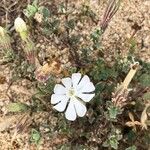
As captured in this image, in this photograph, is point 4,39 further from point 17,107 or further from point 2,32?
point 17,107

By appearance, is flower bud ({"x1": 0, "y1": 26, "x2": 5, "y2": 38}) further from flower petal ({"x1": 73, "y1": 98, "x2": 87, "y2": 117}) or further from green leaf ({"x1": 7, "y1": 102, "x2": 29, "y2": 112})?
flower petal ({"x1": 73, "y1": 98, "x2": 87, "y2": 117})

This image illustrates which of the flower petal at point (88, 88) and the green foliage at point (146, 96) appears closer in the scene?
the flower petal at point (88, 88)

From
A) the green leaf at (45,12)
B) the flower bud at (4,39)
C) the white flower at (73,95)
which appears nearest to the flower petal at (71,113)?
the white flower at (73,95)

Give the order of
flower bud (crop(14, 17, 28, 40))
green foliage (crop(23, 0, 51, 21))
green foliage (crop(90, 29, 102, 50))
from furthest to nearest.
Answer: green foliage (crop(23, 0, 51, 21)) → green foliage (crop(90, 29, 102, 50)) → flower bud (crop(14, 17, 28, 40))

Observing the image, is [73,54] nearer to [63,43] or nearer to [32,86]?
[63,43]

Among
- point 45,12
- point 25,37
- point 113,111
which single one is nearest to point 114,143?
point 113,111

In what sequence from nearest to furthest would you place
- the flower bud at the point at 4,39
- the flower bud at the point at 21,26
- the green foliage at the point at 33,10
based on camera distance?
the flower bud at the point at 21,26
the flower bud at the point at 4,39
the green foliage at the point at 33,10

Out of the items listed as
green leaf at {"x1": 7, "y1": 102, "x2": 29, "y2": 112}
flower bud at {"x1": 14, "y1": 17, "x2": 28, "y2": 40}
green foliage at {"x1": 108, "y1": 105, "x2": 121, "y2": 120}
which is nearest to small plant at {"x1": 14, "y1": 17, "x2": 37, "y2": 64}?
flower bud at {"x1": 14, "y1": 17, "x2": 28, "y2": 40}

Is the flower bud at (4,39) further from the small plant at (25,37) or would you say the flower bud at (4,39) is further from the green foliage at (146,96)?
the green foliage at (146,96)
